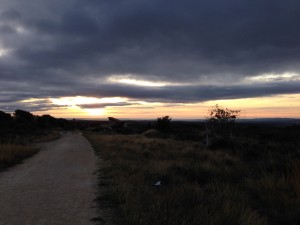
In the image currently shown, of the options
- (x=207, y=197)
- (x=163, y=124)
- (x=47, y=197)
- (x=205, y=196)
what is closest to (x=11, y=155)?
(x=47, y=197)

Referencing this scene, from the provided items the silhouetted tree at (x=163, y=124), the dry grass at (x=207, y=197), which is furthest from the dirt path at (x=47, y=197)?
the silhouetted tree at (x=163, y=124)

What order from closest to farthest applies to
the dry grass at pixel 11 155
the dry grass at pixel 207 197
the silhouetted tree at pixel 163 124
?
the dry grass at pixel 207 197 < the dry grass at pixel 11 155 < the silhouetted tree at pixel 163 124

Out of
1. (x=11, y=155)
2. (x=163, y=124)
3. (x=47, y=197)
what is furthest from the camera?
(x=163, y=124)

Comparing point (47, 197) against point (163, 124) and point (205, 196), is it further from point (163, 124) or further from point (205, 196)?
point (163, 124)

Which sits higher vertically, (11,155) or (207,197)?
(11,155)

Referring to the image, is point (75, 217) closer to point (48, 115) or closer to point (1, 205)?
point (1, 205)

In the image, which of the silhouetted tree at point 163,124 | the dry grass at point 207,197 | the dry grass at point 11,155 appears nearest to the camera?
the dry grass at point 207,197

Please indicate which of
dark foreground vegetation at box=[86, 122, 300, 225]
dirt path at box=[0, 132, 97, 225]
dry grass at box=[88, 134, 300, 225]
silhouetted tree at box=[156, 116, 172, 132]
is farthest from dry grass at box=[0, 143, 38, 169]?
silhouetted tree at box=[156, 116, 172, 132]

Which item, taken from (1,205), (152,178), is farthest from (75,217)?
(152,178)

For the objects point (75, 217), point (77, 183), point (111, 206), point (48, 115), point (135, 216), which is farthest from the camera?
point (48, 115)

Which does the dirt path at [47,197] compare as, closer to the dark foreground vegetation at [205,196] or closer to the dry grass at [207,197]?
the dark foreground vegetation at [205,196]

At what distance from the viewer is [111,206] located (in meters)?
7.39

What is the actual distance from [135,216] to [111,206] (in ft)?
4.92

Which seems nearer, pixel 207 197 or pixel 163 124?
pixel 207 197
